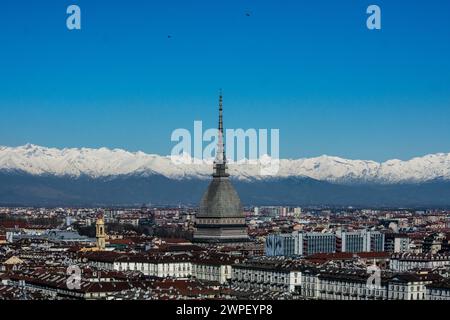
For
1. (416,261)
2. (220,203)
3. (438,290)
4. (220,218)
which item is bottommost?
(438,290)

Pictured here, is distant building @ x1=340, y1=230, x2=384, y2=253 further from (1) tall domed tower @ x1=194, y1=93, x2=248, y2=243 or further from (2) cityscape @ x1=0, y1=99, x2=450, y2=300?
(1) tall domed tower @ x1=194, y1=93, x2=248, y2=243

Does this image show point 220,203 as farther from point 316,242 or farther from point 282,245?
point 316,242

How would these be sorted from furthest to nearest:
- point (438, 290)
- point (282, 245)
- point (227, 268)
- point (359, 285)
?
point (282, 245) → point (227, 268) → point (359, 285) → point (438, 290)

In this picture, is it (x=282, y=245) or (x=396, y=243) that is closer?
(x=282, y=245)

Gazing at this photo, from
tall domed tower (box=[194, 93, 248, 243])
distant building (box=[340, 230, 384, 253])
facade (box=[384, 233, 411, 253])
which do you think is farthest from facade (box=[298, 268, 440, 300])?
distant building (box=[340, 230, 384, 253])

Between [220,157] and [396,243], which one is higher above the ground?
[220,157]

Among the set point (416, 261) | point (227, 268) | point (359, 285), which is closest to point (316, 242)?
point (416, 261)

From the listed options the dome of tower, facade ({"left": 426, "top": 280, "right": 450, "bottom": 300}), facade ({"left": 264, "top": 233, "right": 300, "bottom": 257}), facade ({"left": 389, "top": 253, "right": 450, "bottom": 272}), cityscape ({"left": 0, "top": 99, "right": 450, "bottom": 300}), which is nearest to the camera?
facade ({"left": 426, "top": 280, "right": 450, "bottom": 300})

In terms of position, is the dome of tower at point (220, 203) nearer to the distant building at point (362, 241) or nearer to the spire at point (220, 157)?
the spire at point (220, 157)
